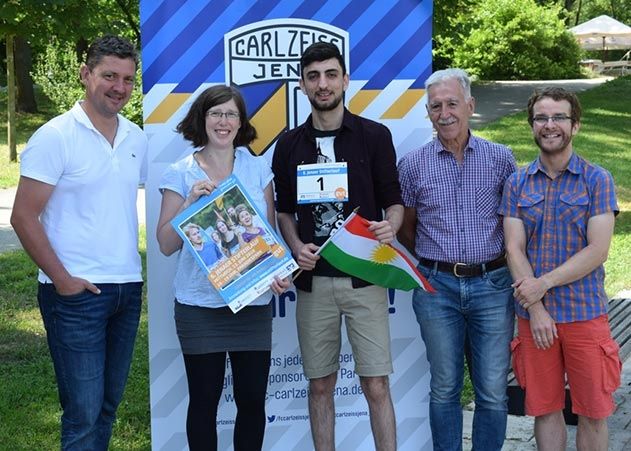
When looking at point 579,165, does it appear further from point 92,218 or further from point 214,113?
point 92,218

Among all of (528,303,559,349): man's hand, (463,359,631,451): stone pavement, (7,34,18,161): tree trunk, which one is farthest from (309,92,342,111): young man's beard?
(7,34,18,161): tree trunk

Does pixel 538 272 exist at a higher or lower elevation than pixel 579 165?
lower

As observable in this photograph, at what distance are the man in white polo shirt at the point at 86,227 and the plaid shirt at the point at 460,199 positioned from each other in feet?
4.34

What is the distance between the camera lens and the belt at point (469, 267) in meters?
4.23

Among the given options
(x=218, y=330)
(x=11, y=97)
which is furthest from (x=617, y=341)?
(x=11, y=97)

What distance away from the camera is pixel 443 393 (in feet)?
14.5

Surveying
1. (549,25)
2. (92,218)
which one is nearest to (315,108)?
(92,218)

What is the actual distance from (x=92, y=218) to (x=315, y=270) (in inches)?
41.7

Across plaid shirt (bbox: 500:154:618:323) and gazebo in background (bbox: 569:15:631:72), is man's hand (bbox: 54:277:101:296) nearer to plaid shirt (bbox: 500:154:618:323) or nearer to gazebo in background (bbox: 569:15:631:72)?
plaid shirt (bbox: 500:154:618:323)

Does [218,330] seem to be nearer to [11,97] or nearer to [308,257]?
[308,257]

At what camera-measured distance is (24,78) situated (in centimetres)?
2431

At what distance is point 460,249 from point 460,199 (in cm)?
23

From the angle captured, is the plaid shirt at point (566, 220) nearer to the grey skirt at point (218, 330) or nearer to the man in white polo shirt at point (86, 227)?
the grey skirt at point (218, 330)

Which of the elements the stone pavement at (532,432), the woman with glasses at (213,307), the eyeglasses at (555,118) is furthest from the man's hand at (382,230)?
the stone pavement at (532,432)
